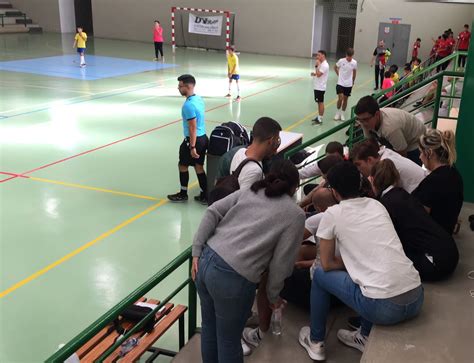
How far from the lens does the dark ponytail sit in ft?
11.1

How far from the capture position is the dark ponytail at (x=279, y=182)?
337 cm

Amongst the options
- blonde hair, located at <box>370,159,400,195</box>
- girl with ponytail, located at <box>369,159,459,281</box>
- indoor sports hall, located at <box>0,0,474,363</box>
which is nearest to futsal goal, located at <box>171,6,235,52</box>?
indoor sports hall, located at <box>0,0,474,363</box>

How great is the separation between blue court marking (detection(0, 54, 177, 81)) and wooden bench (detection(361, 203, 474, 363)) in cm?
1859

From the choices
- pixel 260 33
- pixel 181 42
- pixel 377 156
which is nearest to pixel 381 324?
pixel 377 156

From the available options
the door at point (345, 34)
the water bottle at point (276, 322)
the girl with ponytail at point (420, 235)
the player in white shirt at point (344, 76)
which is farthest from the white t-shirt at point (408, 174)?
the door at point (345, 34)

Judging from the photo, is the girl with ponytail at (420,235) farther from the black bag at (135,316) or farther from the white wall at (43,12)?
the white wall at (43,12)

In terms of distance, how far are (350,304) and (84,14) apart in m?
40.0

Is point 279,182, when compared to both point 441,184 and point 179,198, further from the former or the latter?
point 179,198

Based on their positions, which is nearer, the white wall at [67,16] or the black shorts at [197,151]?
the black shorts at [197,151]

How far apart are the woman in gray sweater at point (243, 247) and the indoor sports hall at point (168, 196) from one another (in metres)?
0.02

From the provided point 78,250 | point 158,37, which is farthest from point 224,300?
point 158,37

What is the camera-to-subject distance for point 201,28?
3191 centimetres

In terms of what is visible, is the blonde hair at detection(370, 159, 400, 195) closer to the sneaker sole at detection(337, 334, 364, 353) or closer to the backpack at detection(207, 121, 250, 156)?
the sneaker sole at detection(337, 334, 364, 353)

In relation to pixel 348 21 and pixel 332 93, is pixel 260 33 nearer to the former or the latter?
pixel 348 21
